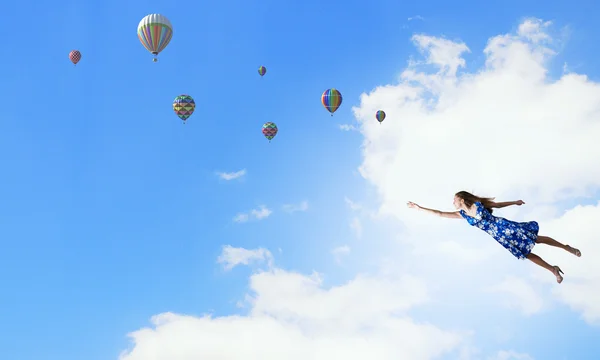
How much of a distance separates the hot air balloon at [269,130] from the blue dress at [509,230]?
1814 inches

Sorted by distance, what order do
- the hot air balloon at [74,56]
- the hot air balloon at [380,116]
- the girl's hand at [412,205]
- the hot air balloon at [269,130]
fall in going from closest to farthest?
the girl's hand at [412,205] < the hot air balloon at [269,130] < the hot air balloon at [74,56] < the hot air balloon at [380,116]

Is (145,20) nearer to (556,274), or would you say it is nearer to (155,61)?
(155,61)

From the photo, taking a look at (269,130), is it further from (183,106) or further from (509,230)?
(509,230)

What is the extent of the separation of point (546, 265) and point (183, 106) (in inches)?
1703

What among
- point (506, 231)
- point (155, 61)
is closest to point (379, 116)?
point (155, 61)

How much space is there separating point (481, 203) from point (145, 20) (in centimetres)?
3777

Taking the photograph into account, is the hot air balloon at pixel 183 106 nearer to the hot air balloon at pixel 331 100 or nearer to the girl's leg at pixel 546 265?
the hot air balloon at pixel 331 100

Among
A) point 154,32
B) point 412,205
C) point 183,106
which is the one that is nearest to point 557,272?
point 412,205

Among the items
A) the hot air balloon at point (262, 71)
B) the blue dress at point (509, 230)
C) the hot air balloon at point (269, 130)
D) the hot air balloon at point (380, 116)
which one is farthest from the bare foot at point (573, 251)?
the hot air balloon at point (262, 71)

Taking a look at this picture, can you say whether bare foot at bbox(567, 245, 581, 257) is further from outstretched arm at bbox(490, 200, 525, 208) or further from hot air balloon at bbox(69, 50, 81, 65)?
hot air balloon at bbox(69, 50, 81, 65)

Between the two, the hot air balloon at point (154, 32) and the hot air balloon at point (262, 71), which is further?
the hot air balloon at point (262, 71)

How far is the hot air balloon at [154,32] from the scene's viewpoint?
4744cm

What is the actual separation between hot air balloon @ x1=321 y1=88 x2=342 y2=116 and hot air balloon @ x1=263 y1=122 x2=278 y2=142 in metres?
6.06

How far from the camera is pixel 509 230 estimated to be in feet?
52.3
